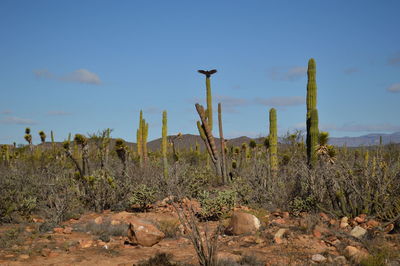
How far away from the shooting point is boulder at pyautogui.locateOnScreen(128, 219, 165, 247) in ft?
24.1

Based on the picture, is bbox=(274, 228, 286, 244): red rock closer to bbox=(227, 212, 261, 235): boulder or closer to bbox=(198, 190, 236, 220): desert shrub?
bbox=(227, 212, 261, 235): boulder

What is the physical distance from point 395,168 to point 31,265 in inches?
309

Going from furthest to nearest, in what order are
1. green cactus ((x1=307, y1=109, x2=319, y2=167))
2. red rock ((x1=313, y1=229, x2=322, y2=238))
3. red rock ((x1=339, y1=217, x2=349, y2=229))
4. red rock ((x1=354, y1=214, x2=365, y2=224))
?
green cactus ((x1=307, y1=109, x2=319, y2=167)) → red rock ((x1=354, y1=214, x2=365, y2=224)) → red rock ((x1=339, y1=217, x2=349, y2=229)) → red rock ((x1=313, y1=229, x2=322, y2=238))

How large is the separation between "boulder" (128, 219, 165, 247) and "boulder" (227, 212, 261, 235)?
1.53 m

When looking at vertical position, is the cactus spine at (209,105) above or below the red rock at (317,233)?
Answer: above

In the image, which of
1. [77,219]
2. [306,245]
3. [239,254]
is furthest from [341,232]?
[77,219]

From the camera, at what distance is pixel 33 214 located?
1088 cm

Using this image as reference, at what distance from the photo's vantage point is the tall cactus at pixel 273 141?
44.9ft

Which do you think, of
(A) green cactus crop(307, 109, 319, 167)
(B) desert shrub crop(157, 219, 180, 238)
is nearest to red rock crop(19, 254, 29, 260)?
(B) desert shrub crop(157, 219, 180, 238)

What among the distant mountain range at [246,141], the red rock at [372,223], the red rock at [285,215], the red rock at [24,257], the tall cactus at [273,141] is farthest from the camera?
the tall cactus at [273,141]

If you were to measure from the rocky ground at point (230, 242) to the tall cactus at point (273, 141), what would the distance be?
458 cm

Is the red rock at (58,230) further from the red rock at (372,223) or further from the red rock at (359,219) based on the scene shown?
the red rock at (372,223)

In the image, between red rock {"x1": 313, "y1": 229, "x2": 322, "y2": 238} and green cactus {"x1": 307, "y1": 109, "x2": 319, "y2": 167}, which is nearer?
red rock {"x1": 313, "y1": 229, "x2": 322, "y2": 238}

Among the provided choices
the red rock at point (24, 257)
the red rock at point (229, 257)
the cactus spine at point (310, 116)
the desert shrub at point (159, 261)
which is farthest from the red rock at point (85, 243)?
the cactus spine at point (310, 116)
